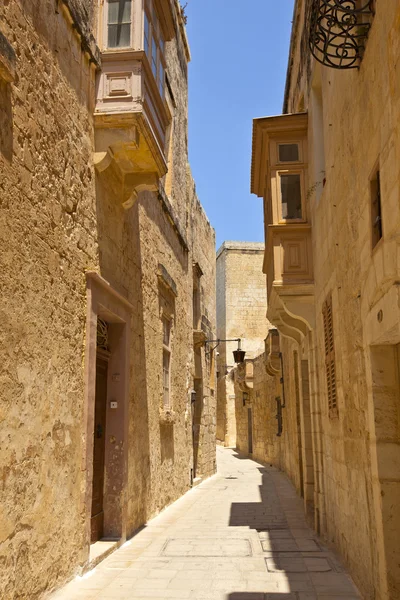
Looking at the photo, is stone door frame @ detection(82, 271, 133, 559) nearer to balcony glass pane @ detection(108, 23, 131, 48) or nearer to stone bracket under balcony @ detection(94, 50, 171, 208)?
stone bracket under balcony @ detection(94, 50, 171, 208)

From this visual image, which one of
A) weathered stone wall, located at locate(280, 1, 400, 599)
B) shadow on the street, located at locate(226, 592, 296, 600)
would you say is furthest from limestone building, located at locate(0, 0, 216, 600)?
weathered stone wall, located at locate(280, 1, 400, 599)

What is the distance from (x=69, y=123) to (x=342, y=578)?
4.90m

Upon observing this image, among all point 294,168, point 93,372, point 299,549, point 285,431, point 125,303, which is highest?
point 294,168

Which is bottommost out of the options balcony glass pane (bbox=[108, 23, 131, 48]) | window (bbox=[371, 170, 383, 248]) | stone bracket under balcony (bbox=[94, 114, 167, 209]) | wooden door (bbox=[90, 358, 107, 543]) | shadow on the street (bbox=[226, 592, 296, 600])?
shadow on the street (bbox=[226, 592, 296, 600])

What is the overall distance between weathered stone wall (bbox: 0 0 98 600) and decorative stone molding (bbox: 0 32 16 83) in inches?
4.2

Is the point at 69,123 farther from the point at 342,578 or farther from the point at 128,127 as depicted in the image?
the point at 342,578

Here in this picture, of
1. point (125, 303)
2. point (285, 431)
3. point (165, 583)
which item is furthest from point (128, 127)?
point (285, 431)

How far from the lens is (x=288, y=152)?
8.91 metres

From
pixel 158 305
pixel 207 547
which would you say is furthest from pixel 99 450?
pixel 158 305

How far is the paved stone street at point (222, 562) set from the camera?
15.8 ft

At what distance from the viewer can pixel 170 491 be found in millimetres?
10164

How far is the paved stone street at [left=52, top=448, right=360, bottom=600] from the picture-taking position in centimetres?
482

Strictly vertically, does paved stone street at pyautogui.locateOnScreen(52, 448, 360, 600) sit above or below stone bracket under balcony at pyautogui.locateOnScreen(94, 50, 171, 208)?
below

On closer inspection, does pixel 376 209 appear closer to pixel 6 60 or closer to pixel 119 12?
pixel 6 60
